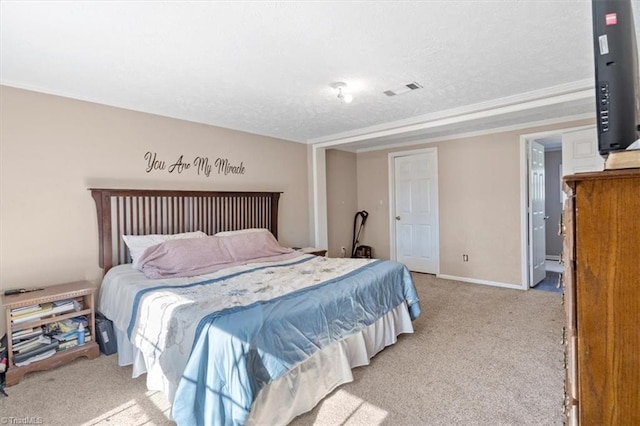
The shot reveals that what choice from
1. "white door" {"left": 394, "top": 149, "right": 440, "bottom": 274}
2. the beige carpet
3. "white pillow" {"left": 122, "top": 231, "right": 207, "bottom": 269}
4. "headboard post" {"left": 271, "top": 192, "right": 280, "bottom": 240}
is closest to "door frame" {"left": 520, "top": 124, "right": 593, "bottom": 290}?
"white door" {"left": 394, "top": 149, "right": 440, "bottom": 274}

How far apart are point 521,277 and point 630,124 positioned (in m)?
4.17

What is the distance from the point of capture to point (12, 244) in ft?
8.70

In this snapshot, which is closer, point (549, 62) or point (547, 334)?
point (549, 62)

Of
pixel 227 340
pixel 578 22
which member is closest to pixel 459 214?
pixel 578 22

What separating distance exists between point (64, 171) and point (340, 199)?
400cm

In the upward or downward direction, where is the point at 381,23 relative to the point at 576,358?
upward

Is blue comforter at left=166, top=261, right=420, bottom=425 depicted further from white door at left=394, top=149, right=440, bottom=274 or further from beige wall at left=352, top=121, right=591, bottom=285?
white door at left=394, top=149, right=440, bottom=274

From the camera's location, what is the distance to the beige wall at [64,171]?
105 inches

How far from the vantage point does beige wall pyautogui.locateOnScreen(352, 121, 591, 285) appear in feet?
14.6

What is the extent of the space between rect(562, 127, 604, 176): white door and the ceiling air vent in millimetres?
2352

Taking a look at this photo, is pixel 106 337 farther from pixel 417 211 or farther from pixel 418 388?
pixel 417 211

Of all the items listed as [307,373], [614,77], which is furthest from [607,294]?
[307,373]

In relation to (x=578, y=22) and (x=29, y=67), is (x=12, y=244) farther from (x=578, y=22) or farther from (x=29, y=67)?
(x=578, y=22)

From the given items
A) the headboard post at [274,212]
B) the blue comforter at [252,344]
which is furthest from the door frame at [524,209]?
the headboard post at [274,212]
